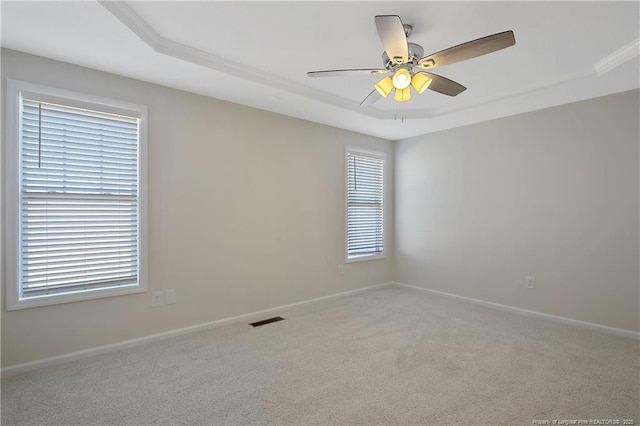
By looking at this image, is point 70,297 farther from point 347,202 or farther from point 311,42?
point 347,202

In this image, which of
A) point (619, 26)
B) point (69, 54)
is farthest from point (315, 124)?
point (619, 26)

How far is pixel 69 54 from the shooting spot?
2600 mm

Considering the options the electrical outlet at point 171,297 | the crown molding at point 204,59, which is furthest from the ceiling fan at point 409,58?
the electrical outlet at point 171,297

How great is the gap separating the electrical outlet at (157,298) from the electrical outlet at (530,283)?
3964 mm

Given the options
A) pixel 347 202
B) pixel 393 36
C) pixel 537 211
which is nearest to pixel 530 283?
pixel 537 211

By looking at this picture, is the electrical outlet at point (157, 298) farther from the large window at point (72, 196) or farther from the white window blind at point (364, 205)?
the white window blind at point (364, 205)

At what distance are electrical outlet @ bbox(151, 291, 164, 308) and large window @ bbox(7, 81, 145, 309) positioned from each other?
0.44 ft

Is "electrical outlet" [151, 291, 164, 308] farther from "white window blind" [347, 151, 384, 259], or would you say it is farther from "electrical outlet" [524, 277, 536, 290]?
"electrical outlet" [524, 277, 536, 290]

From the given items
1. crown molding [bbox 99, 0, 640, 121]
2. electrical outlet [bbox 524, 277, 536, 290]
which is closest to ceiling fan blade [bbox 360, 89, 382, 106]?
crown molding [bbox 99, 0, 640, 121]

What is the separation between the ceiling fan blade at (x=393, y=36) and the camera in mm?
1762

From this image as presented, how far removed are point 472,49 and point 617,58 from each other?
163 cm

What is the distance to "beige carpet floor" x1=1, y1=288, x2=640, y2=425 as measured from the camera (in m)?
2.05

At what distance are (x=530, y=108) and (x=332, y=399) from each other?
3.69 metres

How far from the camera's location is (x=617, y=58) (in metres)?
2.70
